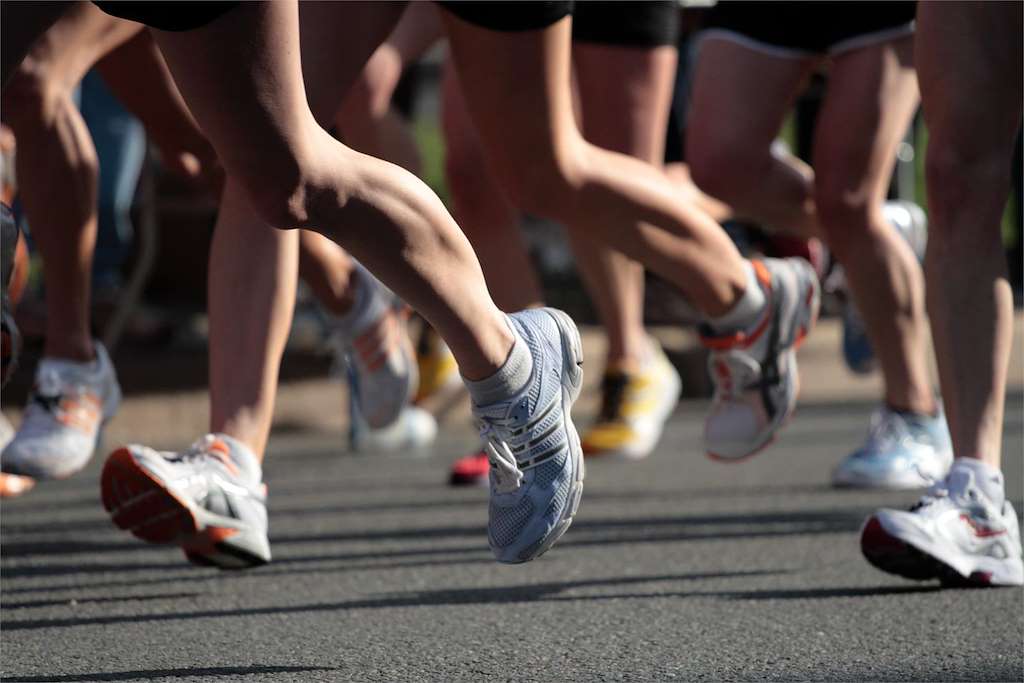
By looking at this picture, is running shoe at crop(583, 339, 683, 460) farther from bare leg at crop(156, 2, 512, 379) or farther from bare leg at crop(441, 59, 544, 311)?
bare leg at crop(156, 2, 512, 379)

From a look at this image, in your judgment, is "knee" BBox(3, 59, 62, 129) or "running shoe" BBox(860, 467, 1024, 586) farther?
"knee" BBox(3, 59, 62, 129)

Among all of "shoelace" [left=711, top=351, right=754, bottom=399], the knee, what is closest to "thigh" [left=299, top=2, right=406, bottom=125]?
the knee

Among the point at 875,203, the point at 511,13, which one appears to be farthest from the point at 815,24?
the point at 511,13

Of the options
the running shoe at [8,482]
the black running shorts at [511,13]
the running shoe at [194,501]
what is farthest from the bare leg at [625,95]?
the running shoe at [194,501]

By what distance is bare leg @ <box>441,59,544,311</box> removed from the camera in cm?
420

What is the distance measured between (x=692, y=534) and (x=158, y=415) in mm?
3234

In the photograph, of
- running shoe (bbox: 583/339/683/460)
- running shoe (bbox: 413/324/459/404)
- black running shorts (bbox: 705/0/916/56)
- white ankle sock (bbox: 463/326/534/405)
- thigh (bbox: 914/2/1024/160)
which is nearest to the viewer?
white ankle sock (bbox: 463/326/534/405)

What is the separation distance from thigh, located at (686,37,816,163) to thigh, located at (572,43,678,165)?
15cm

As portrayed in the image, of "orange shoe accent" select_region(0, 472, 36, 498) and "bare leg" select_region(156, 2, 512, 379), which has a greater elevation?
"bare leg" select_region(156, 2, 512, 379)

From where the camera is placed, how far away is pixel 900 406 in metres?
4.09

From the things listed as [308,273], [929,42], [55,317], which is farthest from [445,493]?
[929,42]

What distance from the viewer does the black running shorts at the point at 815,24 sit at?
12.7ft

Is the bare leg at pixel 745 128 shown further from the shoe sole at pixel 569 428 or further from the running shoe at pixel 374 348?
the shoe sole at pixel 569 428

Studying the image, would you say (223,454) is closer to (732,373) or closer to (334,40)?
(334,40)
